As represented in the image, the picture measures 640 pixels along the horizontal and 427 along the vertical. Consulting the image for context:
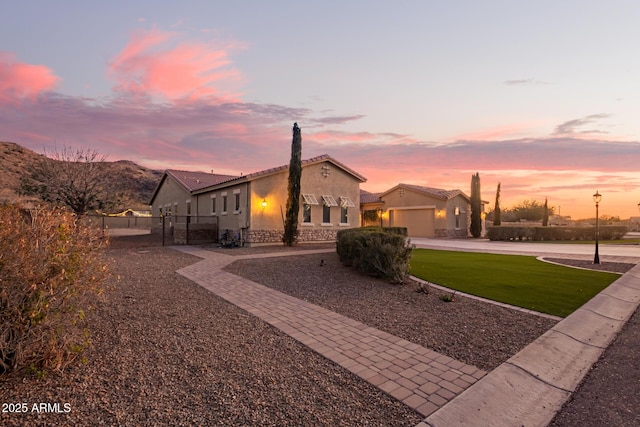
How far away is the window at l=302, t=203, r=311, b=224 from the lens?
71.9 feet

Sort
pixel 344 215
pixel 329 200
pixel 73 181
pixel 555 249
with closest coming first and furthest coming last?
1. pixel 555 249
2. pixel 73 181
3. pixel 329 200
4. pixel 344 215

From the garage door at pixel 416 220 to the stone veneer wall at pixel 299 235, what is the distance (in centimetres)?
1404

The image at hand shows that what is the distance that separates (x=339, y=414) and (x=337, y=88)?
50.7 feet

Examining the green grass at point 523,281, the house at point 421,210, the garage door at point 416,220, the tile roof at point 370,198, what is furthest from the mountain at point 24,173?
the garage door at point 416,220

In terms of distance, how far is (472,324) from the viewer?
18.6 ft

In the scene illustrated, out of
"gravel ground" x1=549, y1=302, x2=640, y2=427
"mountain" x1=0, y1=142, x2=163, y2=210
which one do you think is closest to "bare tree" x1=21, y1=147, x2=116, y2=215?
"mountain" x1=0, y1=142, x2=163, y2=210

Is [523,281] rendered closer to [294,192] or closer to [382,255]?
[382,255]

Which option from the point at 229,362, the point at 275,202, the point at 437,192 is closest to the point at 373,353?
the point at 229,362

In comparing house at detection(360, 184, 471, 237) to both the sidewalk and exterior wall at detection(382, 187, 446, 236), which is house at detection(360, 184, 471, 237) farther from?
the sidewalk

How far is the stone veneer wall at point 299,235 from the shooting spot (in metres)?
19.7

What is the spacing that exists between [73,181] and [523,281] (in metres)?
A: 26.2

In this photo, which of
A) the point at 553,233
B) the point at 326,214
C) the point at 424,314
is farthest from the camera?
the point at 553,233

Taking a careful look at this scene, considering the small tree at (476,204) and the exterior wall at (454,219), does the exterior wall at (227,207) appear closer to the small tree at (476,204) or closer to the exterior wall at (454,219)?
the exterior wall at (454,219)

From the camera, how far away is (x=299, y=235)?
848 inches
